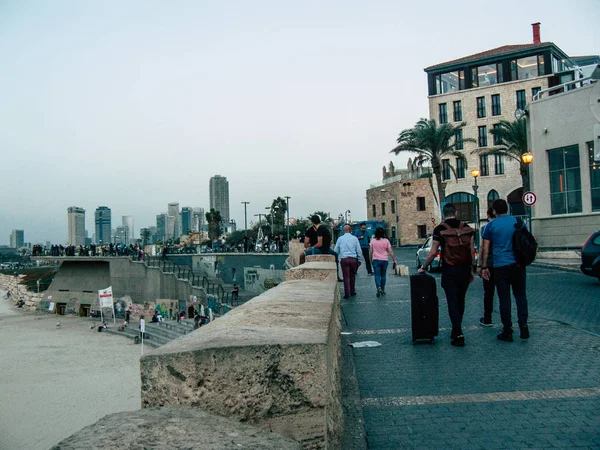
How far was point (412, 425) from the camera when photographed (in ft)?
12.0

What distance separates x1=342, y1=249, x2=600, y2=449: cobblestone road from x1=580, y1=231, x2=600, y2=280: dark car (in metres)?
5.46

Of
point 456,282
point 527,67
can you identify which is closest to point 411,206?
point 527,67

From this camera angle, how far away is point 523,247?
6562 mm

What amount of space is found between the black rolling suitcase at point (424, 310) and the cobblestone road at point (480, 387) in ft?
0.57

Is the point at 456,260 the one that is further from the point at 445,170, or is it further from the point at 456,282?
the point at 445,170

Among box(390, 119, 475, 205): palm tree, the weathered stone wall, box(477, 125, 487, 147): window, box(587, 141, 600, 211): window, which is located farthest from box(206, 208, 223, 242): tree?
the weathered stone wall

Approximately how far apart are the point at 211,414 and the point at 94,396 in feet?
74.4

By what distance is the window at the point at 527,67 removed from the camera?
52281 millimetres

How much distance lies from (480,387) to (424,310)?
1.95 meters

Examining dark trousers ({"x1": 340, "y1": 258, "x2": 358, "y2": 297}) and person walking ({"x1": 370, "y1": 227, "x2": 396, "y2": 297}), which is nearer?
dark trousers ({"x1": 340, "y1": 258, "x2": 358, "y2": 297})

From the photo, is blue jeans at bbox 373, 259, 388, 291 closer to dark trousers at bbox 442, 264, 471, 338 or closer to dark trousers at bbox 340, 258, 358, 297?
dark trousers at bbox 340, 258, 358, 297

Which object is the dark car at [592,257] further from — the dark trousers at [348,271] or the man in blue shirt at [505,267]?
the man in blue shirt at [505,267]

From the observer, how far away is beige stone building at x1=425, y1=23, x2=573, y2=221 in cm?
5206

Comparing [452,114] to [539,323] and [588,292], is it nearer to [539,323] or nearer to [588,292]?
[588,292]
